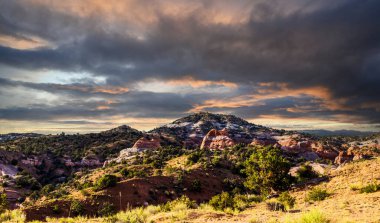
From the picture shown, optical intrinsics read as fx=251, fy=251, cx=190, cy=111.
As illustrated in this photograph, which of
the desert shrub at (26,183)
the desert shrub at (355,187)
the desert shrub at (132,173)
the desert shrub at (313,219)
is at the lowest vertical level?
the desert shrub at (26,183)

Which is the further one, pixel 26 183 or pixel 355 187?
pixel 26 183

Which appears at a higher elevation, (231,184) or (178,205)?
(178,205)

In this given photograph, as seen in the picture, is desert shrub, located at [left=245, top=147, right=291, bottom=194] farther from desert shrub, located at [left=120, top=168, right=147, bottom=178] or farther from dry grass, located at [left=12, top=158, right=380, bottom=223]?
desert shrub, located at [left=120, top=168, right=147, bottom=178]

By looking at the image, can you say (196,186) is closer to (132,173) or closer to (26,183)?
(132,173)

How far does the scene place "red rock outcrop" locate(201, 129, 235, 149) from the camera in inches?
5094

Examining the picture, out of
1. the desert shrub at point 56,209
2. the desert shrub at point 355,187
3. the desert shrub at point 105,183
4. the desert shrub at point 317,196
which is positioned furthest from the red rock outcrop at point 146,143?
the desert shrub at point 355,187

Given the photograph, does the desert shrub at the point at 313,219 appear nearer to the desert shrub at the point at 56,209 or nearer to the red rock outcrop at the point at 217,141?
the desert shrub at the point at 56,209

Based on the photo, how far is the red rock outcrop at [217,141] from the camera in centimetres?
12938

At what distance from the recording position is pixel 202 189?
2056 inches

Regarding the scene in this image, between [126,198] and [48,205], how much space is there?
12063mm

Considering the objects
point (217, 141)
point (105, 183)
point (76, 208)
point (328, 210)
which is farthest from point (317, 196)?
point (217, 141)

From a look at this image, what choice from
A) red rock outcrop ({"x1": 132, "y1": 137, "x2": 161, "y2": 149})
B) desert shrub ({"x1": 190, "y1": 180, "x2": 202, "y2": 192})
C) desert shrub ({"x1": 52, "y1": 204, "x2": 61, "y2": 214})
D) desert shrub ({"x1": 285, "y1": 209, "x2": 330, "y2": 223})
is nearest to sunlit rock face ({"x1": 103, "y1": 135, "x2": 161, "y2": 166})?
red rock outcrop ({"x1": 132, "y1": 137, "x2": 161, "y2": 149})

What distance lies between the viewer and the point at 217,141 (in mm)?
133750

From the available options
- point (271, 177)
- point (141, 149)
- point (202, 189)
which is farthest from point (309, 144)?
point (271, 177)
